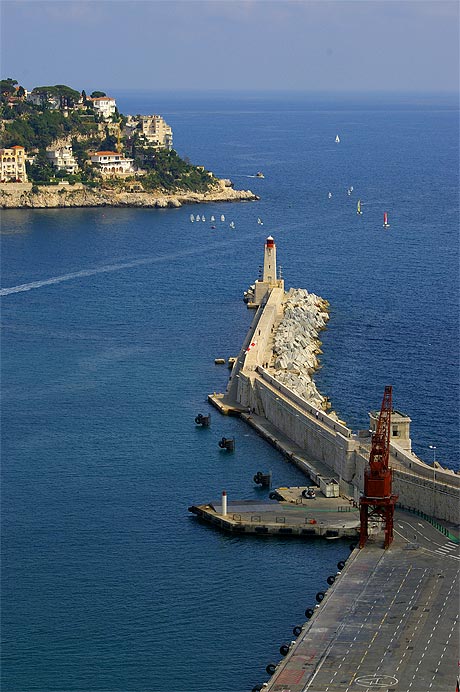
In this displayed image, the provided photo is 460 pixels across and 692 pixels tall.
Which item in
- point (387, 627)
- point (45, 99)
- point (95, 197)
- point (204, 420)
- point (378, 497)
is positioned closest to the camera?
point (387, 627)

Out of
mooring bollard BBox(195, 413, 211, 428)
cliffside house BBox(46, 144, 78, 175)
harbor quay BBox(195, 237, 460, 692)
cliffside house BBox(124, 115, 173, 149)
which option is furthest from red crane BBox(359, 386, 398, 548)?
cliffside house BBox(124, 115, 173, 149)

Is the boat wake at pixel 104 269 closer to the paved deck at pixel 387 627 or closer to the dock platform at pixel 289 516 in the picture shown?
the dock platform at pixel 289 516

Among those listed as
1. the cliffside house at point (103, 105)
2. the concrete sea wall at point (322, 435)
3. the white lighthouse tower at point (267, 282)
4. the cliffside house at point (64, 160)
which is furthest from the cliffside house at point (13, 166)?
the concrete sea wall at point (322, 435)

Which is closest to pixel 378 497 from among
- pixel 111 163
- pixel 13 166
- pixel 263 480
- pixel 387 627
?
pixel 387 627

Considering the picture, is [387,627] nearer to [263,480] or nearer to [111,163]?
[263,480]

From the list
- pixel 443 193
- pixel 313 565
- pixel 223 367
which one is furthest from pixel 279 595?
pixel 443 193

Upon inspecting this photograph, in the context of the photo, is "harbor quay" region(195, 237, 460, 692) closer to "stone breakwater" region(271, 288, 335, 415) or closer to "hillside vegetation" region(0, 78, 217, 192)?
"stone breakwater" region(271, 288, 335, 415)

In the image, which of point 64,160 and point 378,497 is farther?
point 64,160
